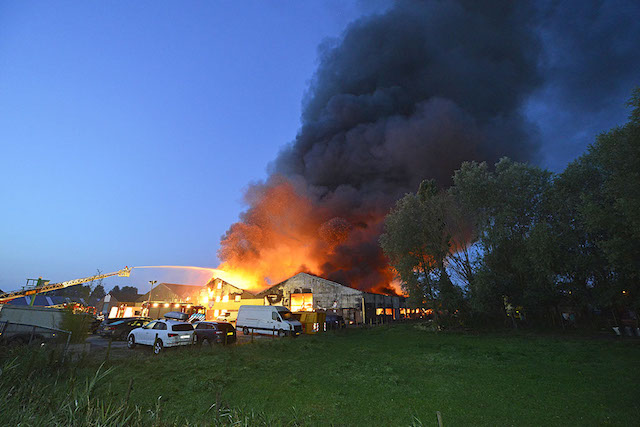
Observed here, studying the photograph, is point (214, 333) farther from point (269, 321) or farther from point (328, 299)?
point (328, 299)

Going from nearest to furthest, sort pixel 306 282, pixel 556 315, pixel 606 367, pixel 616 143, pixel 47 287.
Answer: pixel 606 367 < pixel 616 143 < pixel 556 315 < pixel 47 287 < pixel 306 282

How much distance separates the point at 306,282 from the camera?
150 ft

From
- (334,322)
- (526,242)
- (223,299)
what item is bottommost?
(334,322)

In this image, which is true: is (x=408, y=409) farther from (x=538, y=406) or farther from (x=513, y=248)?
(x=513, y=248)

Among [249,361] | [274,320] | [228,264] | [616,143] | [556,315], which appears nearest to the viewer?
[249,361]

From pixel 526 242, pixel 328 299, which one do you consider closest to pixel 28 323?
pixel 328 299

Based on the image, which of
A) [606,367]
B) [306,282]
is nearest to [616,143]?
[606,367]

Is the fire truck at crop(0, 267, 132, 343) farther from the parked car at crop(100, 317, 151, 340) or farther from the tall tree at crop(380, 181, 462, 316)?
the tall tree at crop(380, 181, 462, 316)

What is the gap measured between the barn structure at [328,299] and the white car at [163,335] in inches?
1070

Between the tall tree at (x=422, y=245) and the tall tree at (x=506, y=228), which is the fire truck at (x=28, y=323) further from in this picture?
the tall tree at (x=506, y=228)

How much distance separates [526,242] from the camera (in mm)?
25031

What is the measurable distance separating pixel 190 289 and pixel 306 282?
45009mm

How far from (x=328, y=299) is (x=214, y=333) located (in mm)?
25731

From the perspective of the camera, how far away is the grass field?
18.5 ft
